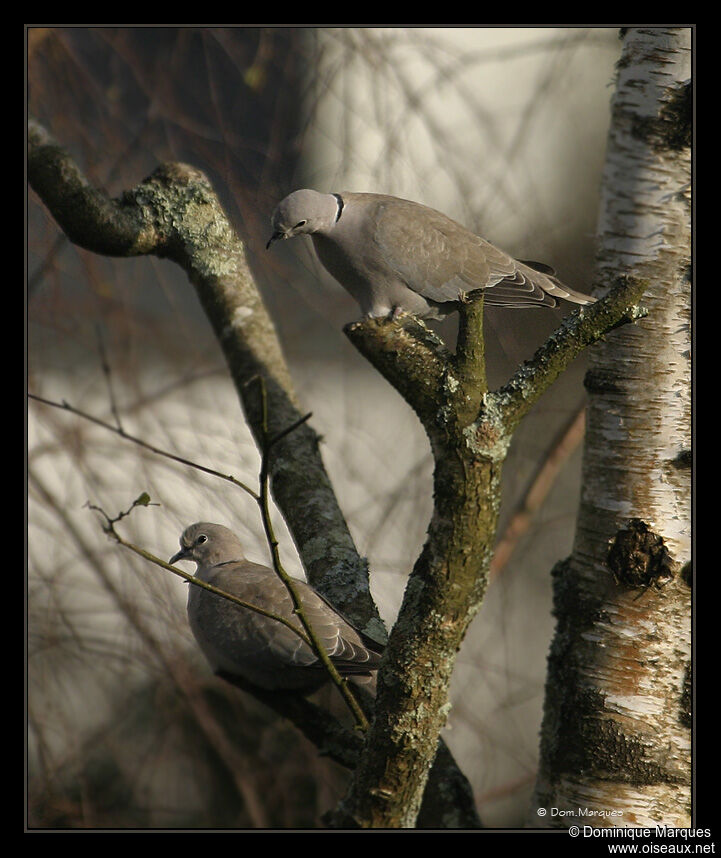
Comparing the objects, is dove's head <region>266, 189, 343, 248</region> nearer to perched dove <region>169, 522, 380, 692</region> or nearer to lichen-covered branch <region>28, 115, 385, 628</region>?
lichen-covered branch <region>28, 115, 385, 628</region>

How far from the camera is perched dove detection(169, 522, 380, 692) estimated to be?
4.22ft

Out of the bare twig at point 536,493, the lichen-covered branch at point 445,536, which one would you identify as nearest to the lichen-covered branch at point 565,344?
the lichen-covered branch at point 445,536

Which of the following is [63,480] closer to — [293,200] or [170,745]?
[170,745]

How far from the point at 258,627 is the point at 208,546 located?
273 millimetres

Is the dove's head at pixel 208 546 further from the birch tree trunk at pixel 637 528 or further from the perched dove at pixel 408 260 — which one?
the birch tree trunk at pixel 637 528

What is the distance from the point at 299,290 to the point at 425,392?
1.29 meters

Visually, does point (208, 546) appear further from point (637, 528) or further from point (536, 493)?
point (536, 493)

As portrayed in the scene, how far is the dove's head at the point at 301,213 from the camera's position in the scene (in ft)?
4.75

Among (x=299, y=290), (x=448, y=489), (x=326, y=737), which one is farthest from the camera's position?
(x=299, y=290)

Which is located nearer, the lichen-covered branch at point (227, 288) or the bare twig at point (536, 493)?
the lichen-covered branch at point (227, 288)

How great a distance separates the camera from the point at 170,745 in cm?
251

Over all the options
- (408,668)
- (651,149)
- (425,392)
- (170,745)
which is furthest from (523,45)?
(170,745)

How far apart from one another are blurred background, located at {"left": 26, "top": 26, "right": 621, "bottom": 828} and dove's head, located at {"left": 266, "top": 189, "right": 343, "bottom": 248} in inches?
20.3

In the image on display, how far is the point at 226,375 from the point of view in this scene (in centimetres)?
243
